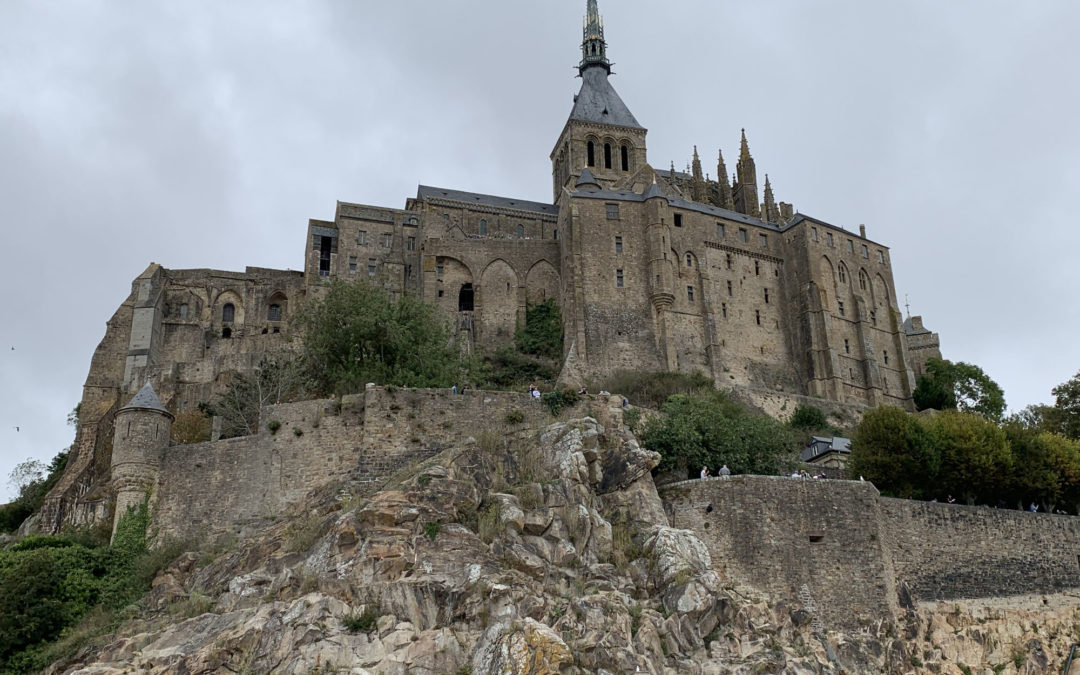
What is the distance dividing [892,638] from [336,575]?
649 inches

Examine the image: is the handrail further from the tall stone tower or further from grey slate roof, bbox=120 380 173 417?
the tall stone tower

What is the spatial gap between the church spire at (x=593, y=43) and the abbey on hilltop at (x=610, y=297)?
80.6 feet

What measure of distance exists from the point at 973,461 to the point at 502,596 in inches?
821

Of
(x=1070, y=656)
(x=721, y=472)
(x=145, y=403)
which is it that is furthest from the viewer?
(x=145, y=403)

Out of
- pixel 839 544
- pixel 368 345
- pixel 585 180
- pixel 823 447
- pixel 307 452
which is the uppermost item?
pixel 585 180

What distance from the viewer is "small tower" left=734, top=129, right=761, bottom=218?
7475 cm

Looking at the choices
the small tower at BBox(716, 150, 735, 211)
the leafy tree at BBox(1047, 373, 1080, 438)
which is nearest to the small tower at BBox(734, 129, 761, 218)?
the small tower at BBox(716, 150, 735, 211)

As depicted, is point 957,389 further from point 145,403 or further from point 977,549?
point 145,403

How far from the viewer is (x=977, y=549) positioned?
36.1 m

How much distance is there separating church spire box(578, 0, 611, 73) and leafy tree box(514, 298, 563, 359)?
1397 inches

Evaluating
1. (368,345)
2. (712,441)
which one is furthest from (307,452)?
(712,441)

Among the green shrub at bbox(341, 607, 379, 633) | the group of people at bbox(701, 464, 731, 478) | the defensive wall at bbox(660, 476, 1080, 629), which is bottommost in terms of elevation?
the green shrub at bbox(341, 607, 379, 633)

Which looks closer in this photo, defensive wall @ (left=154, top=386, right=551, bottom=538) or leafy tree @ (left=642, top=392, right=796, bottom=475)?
defensive wall @ (left=154, top=386, right=551, bottom=538)

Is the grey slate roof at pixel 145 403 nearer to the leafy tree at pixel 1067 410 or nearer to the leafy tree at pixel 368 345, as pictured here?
the leafy tree at pixel 368 345
